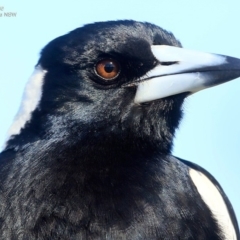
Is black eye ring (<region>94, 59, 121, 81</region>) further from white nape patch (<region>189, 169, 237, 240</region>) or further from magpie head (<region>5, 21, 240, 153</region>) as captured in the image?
white nape patch (<region>189, 169, 237, 240</region>)

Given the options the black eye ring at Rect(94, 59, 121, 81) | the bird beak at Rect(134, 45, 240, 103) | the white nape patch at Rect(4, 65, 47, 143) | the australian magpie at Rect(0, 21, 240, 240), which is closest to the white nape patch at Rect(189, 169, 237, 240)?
the australian magpie at Rect(0, 21, 240, 240)

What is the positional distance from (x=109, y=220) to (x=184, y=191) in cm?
49

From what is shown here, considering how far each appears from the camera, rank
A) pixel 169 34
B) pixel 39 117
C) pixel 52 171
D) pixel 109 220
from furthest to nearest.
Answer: pixel 169 34
pixel 39 117
pixel 52 171
pixel 109 220

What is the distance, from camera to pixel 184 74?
10.4 feet

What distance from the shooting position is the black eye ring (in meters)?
3.18

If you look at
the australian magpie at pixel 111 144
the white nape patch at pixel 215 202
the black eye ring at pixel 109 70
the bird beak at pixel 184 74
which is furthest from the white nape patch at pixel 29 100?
the white nape patch at pixel 215 202

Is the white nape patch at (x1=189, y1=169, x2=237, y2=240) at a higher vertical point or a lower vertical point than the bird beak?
lower

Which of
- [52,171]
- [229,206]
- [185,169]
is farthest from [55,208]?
[229,206]

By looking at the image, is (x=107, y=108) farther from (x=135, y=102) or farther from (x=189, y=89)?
(x=189, y=89)

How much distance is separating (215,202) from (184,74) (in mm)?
790

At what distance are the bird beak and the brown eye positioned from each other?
0.48 feet

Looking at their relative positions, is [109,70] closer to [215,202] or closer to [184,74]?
[184,74]

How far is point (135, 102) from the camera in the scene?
10.6ft

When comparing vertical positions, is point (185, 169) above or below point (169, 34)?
below
